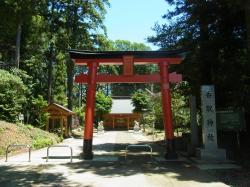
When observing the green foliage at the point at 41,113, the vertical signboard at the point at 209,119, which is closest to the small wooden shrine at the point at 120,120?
the green foliage at the point at 41,113

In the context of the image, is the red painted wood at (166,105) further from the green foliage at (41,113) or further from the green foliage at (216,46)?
the green foliage at (41,113)

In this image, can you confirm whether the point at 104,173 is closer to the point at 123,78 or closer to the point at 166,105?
the point at 166,105

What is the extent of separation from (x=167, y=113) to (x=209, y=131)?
1912mm

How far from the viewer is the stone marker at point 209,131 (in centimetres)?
1447

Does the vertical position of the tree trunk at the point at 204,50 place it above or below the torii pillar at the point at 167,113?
above

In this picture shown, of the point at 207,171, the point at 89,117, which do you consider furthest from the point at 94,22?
the point at 207,171

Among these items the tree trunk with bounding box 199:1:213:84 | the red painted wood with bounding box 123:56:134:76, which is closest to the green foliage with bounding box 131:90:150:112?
the tree trunk with bounding box 199:1:213:84

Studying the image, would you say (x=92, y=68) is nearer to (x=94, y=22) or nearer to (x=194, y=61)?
(x=194, y=61)

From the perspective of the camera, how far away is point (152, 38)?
1966 cm

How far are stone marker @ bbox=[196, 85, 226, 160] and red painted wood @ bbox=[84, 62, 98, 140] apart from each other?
468 cm

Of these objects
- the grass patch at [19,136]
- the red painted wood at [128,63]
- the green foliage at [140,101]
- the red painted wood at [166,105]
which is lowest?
the grass patch at [19,136]

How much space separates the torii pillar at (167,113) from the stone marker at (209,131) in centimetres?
117

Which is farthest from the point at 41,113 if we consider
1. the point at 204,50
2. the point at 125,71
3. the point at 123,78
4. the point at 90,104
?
the point at 204,50

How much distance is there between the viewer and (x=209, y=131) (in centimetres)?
1489
